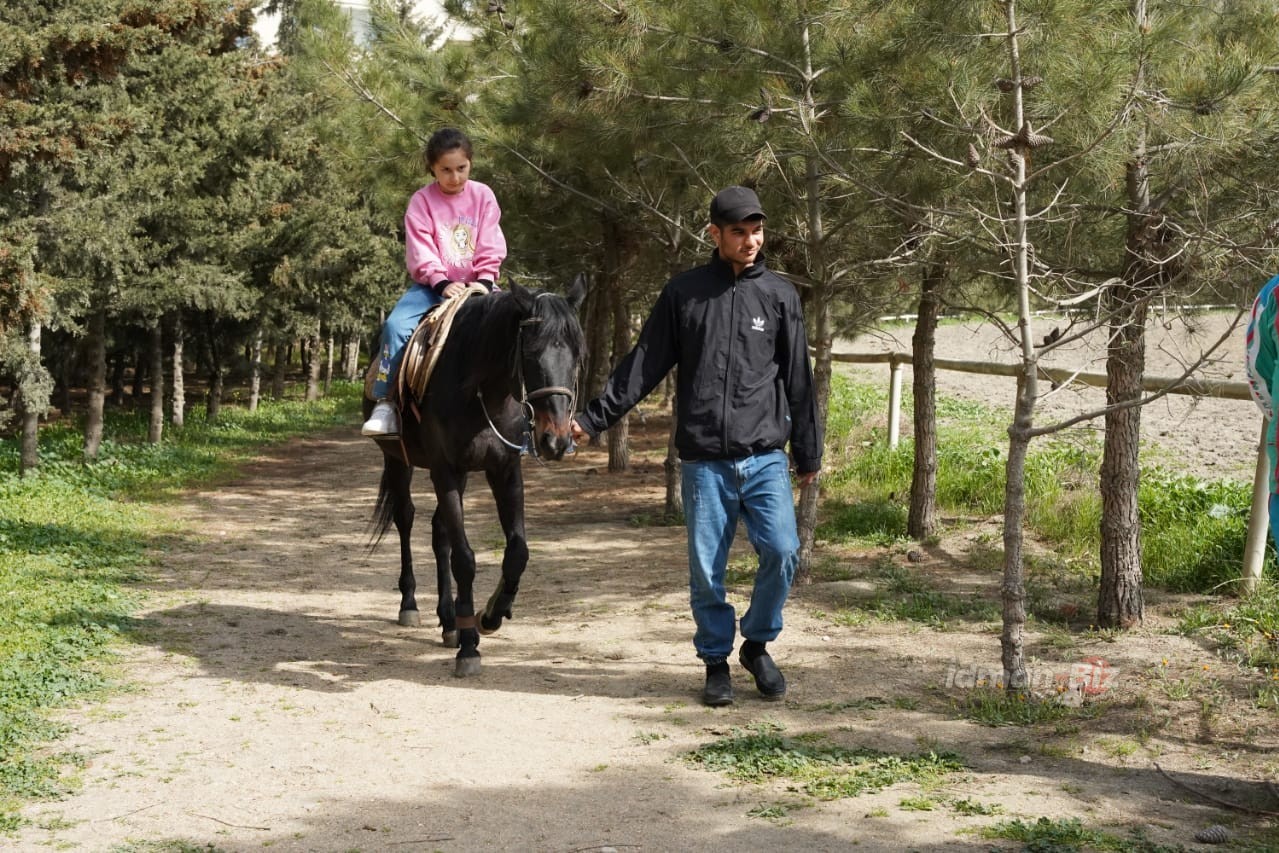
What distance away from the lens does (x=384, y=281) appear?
2744 cm

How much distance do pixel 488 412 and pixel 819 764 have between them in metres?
2.73

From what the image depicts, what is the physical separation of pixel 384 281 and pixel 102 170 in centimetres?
1320

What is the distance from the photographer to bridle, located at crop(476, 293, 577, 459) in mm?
5789

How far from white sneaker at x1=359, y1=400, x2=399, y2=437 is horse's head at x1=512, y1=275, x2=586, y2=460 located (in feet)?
4.37

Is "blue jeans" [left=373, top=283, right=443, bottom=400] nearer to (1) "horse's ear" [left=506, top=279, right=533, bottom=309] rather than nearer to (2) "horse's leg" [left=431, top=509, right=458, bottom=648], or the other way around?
(2) "horse's leg" [left=431, top=509, right=458, bottom=648]

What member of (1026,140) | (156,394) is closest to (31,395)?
(156,394)

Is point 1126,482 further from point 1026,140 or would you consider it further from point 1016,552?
point 1026,140

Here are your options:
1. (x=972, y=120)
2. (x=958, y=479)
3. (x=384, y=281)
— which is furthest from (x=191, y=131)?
(x=972, y=120)

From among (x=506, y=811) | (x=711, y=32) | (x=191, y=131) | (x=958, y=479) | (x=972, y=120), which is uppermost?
(x=191, y=131)

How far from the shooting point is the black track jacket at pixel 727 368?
5.58 m

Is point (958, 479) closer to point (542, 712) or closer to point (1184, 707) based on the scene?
point (1184, 707)

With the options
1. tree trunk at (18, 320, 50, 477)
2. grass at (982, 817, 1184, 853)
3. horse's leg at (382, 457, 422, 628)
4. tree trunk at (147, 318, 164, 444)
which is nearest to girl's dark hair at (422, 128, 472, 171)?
horse's leg at (382, 457, 422, 628)

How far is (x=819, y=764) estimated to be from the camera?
4793 millimetres

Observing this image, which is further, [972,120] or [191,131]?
[191,131]
